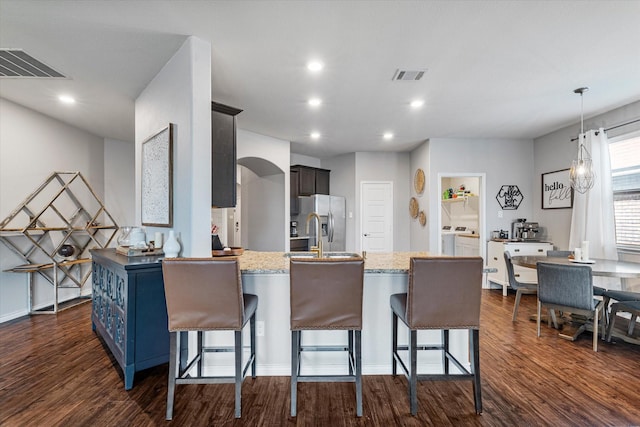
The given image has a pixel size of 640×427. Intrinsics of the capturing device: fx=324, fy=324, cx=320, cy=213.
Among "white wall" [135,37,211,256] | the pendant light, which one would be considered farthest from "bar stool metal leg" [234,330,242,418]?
the pendant light

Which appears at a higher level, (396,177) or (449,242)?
(396,177)

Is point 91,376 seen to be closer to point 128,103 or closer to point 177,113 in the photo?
point 177,113

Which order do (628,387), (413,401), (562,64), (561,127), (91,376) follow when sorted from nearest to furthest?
(413,401), (628,387), (91,376), (562,64), (561,127)

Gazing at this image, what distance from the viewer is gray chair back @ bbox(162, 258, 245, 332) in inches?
77.7

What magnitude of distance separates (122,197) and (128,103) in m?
2.36

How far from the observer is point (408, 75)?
10.1 ft

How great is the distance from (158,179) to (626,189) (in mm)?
5311

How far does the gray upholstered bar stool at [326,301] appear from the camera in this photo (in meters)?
2.00

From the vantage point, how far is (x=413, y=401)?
6.72 feet

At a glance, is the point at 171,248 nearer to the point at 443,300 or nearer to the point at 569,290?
the point at 443,300

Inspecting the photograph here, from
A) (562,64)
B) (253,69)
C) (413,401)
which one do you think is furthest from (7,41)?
(562,64)

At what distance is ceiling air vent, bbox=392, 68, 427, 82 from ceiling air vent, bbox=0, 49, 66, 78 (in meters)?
3.13

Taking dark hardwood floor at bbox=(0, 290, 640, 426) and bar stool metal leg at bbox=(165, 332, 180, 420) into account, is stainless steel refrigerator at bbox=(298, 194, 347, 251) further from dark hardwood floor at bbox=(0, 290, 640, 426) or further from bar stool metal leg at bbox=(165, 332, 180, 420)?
bar stool metal leg at bbox=(165, 332, 180, 420)

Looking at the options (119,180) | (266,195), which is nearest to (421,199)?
(266,195)
